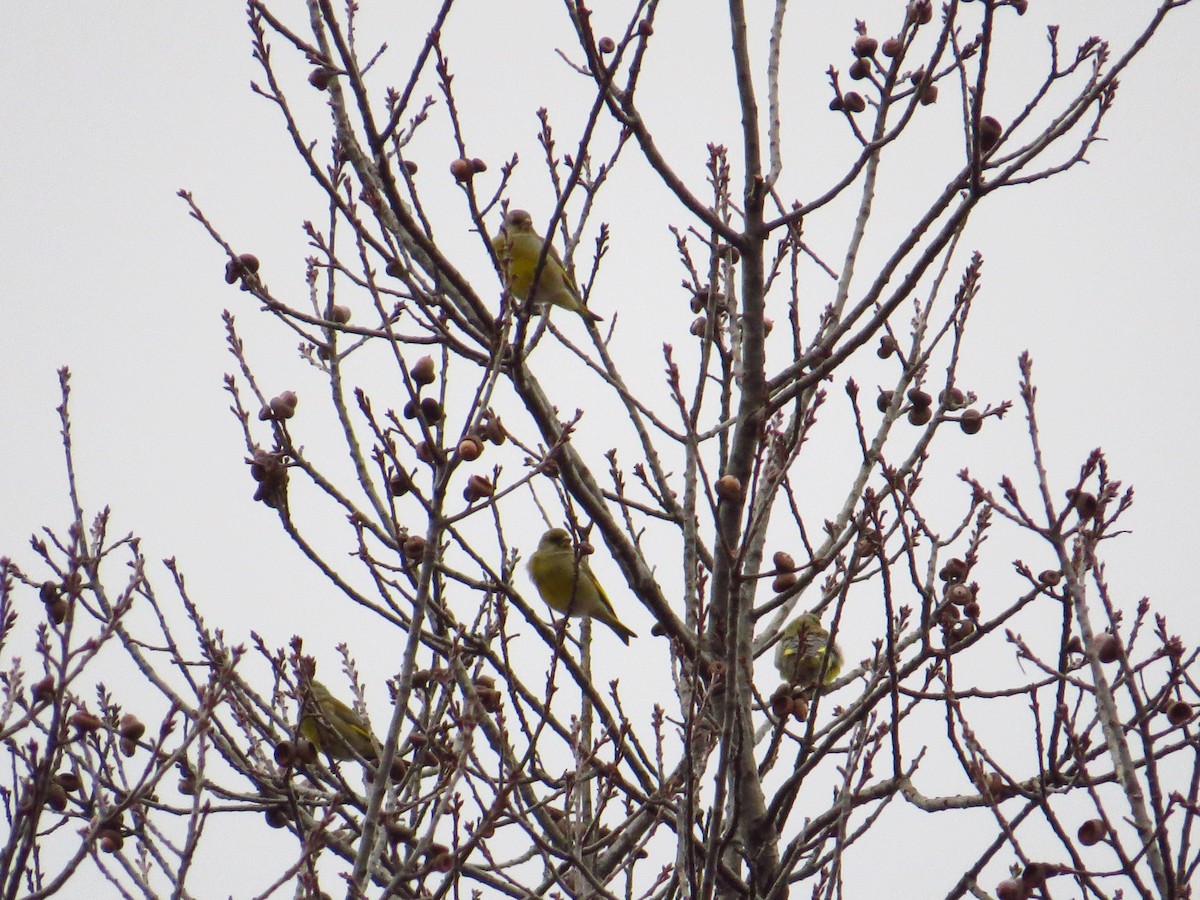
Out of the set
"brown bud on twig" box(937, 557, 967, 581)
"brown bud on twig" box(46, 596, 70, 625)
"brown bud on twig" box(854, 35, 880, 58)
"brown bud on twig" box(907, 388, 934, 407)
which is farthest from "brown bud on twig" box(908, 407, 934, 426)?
"brown bud on twig" box(46, 596, 70, 625)

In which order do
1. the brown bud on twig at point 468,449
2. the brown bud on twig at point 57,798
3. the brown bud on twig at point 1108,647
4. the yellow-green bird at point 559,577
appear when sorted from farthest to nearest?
the yellow-green bird at point 559,577 < the brown bud on twig at point 57,798 < the brown bud on twig at point 1108,647 < the brown bud on twig at point 468,449

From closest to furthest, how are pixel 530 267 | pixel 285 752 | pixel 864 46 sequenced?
pixel 285 752 < pixel 864 46 < pixel 530 267

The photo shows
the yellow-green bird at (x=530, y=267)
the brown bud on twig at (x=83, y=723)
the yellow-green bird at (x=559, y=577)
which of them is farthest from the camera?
the yellow-green bird at (x=559, y=577)

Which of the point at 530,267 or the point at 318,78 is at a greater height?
the point at 530,267

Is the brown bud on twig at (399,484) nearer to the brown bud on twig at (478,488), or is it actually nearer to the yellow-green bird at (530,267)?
the brown bud on twig at (478,488)

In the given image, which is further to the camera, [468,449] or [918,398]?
[918,398]

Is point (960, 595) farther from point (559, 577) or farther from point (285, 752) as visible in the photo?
point (559, 577)

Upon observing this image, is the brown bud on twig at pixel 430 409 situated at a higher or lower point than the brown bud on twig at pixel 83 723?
higher

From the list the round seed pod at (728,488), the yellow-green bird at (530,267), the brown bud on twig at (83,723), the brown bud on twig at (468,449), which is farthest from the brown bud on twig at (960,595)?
the brown bud on twig at (83,723)

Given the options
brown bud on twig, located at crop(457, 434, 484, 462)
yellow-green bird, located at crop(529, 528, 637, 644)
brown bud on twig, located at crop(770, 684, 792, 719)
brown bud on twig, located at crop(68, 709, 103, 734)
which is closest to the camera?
brown bud on twig, located at crop(457, 434, 484, 462)

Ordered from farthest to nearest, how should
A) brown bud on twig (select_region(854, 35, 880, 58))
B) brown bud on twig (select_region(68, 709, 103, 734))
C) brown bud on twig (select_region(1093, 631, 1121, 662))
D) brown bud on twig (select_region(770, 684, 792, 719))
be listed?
brown bud on twig (select_region(854, 35, 880, 58)) → brown bud on twig (select_region(770, 684, 792, 719)) → brown bud on twig (select_region(1093, 631, 1121, 662)) → brown bud on twig (select_region(68, 709, 103, 734))

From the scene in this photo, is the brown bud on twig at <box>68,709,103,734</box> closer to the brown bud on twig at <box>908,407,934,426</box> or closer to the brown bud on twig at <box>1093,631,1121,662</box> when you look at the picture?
the brown bud on twig at <box>1093,631,1121,662</box>

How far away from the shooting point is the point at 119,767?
4.43 metres

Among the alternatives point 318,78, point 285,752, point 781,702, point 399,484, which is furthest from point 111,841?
point 318,78
